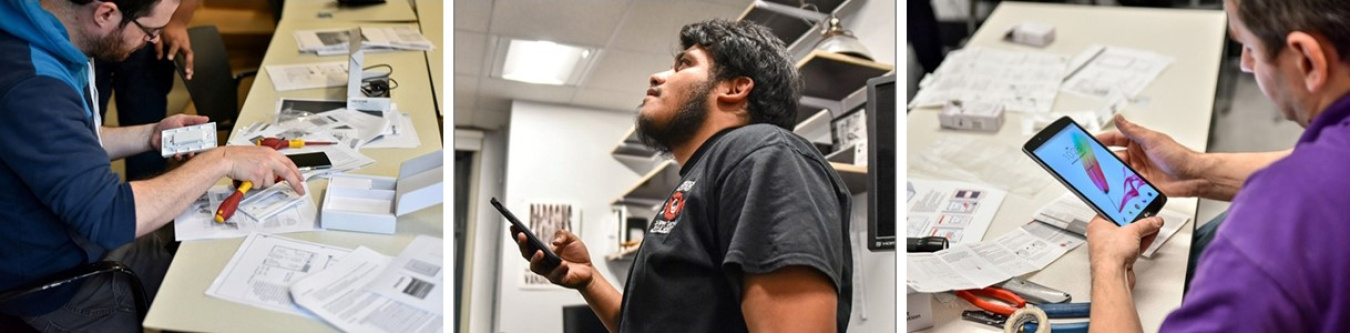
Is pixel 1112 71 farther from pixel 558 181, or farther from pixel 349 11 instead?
pixel 349 11

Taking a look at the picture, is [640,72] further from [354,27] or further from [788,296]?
[354,27]

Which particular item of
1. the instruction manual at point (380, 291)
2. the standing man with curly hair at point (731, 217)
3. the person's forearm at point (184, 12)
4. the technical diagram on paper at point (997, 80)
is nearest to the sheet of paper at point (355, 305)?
the instruction manual at point (380, 291)

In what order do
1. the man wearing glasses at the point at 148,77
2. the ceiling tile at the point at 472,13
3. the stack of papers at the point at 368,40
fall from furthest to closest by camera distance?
1. the stack of papers at the point at 368,40
2. the man wearing glasses at the point at 148,77
3. the ceiling tile at the point at 472,13

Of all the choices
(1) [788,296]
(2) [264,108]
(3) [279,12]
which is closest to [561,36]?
(1) [788,296]

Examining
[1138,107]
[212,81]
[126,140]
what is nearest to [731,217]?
[126,140]

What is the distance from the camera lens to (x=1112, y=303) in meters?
1.63

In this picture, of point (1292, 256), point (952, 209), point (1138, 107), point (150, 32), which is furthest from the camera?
point (1138, 107)

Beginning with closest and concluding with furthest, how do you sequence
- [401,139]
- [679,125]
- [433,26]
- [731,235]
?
[731,235] < [679,125] < [401,139] < [433,26]

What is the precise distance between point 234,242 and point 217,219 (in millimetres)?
72

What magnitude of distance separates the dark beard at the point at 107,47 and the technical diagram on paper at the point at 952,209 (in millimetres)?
1498

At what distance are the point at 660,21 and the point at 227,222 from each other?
2.87 ft

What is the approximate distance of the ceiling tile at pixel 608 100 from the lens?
5.67 feet

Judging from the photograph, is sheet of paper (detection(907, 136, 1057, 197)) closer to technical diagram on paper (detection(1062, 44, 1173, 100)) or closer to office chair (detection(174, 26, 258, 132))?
technical diagram on paper (detection(1062, 44, 1173, 100))

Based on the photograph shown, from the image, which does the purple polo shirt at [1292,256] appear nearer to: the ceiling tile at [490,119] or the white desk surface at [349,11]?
the ceiling tile at [490,119]
